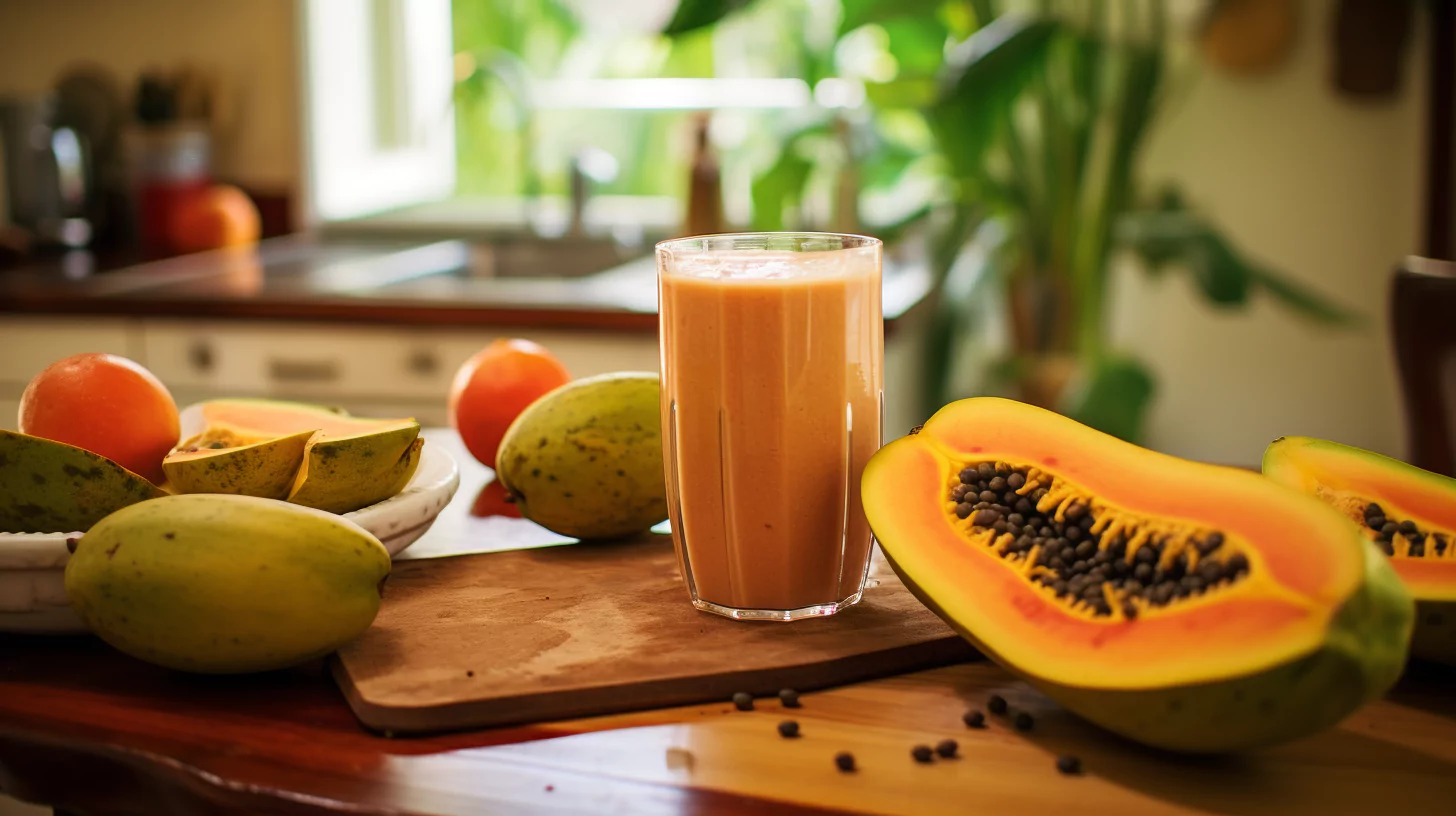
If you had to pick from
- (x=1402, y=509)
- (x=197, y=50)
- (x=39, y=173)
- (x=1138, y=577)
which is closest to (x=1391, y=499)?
(x=1402, y=509)

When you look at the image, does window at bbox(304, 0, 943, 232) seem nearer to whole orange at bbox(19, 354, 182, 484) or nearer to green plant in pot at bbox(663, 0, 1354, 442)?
green plant in pot at bbox(663, 0, 1354, 442)

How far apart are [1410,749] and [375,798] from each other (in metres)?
0.49

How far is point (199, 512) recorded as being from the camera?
70 centimetres

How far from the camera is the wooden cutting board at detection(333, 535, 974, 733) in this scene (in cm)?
70

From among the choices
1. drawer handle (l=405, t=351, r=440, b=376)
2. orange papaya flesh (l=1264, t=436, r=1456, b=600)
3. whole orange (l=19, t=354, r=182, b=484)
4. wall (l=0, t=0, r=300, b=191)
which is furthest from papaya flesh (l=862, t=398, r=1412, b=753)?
wall (l=0, t=0, r=300, b=191)

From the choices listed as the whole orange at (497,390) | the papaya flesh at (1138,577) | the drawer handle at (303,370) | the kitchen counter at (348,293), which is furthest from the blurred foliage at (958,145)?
the papaya flesh at (1138,577)

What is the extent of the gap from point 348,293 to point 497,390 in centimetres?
127

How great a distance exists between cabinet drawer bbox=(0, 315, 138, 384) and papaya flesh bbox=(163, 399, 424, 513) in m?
1.60

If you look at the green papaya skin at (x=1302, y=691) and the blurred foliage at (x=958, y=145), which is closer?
the green papaya skin at (x=1302, y=691)

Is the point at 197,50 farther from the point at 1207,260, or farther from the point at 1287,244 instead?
the point at 1287,244

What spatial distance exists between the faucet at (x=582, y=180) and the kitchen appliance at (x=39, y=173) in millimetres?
1063

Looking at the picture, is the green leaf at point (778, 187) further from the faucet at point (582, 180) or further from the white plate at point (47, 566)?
the white plate at point (47, 566)

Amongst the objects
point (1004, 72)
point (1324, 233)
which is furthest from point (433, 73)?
point (1324, 233)

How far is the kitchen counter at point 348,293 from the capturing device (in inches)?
85.8
